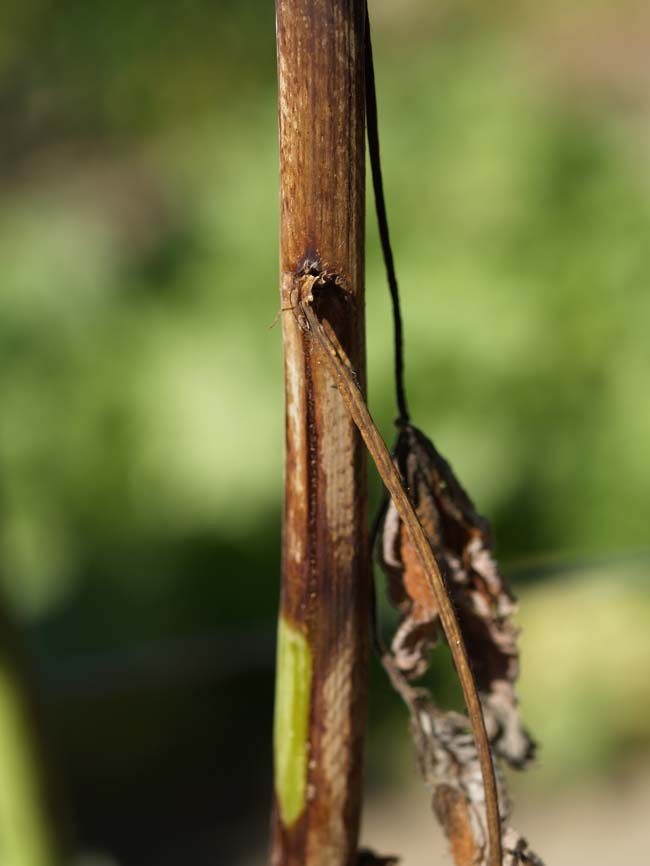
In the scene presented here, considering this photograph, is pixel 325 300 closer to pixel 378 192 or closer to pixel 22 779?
pixel 378 192

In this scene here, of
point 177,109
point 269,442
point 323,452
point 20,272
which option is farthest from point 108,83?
point 323,452

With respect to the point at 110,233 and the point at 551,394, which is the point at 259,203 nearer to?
the point at 110,233

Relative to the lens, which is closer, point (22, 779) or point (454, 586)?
point (454, 586)

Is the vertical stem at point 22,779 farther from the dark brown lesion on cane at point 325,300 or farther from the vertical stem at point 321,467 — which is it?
the dark brown lesion on cane at point 325,300

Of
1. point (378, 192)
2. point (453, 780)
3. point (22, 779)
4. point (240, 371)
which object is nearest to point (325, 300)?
point (378, 192)

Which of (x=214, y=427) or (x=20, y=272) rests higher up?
(x=20, y=272)

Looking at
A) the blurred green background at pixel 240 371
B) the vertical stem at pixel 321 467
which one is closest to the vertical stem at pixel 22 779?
the vertical stem at pixel 321 467

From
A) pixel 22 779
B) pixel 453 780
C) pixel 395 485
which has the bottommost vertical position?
pixel 22 779
